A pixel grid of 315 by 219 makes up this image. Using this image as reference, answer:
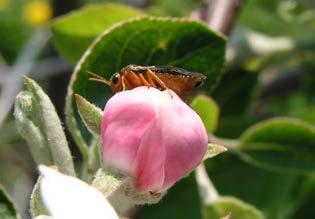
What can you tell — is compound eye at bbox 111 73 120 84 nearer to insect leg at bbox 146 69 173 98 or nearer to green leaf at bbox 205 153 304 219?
insect leg at bbox 146 69 173 98

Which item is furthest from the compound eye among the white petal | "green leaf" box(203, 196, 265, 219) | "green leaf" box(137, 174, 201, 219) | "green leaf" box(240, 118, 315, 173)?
"green leaf" box(137, 174, 201, 219)

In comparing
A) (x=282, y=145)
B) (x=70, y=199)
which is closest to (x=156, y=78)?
(x=70, y=199)

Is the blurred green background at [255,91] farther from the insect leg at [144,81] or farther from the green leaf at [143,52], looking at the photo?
the insect leg at [144,81]

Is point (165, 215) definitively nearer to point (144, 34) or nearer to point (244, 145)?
point (244, 145)

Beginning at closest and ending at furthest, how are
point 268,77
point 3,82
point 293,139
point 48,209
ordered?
point 48,209, point 293,139, point 268,77, point 3,82

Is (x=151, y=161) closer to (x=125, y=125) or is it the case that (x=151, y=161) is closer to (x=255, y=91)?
(x=125, y=125)

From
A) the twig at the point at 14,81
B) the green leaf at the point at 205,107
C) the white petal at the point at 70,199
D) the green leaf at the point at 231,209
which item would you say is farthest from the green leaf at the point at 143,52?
the twig at the point at 14,81

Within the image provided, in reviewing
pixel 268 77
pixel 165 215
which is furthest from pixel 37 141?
pixel 268 77
